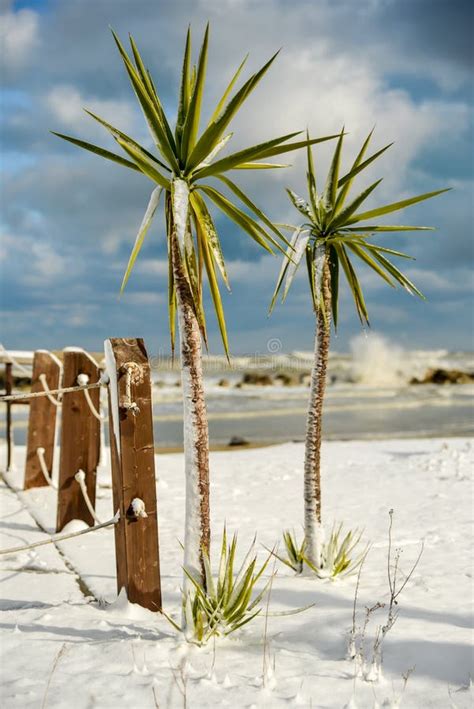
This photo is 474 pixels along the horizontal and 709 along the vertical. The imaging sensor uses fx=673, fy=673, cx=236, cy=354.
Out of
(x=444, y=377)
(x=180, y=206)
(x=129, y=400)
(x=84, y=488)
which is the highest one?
(x=444, y=377)

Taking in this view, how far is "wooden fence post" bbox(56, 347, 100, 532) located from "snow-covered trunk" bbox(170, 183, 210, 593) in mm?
2772

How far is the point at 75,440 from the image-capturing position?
6.12m

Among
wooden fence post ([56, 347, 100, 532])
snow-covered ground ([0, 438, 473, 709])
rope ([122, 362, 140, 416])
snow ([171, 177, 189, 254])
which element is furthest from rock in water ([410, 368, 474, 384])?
snow ([171, 177, 189, 254])

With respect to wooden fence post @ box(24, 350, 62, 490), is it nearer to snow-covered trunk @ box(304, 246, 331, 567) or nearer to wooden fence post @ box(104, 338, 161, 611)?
snow-covered trunk @ box(304, 246, 331, 567)

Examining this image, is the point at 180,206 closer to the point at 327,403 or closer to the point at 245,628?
the point at 245,628

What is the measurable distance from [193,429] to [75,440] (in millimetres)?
2932

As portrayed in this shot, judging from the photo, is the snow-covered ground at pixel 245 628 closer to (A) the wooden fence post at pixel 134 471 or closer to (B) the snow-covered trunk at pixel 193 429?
(A) the wooden fence post at pixel 134 471

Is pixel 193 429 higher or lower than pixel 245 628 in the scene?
higher

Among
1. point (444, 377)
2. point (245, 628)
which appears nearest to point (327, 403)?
point (444, 377)

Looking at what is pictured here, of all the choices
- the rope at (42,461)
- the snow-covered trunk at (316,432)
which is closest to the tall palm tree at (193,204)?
the snow-covered trunk at (316,432)

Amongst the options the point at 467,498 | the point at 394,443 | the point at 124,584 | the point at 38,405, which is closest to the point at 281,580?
the point at 124,584

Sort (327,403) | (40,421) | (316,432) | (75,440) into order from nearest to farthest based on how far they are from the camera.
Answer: (316,432) < (75,440) < (40,421) < (327,403)

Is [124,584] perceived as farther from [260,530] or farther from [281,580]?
[260,530]

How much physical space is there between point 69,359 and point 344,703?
410cm
